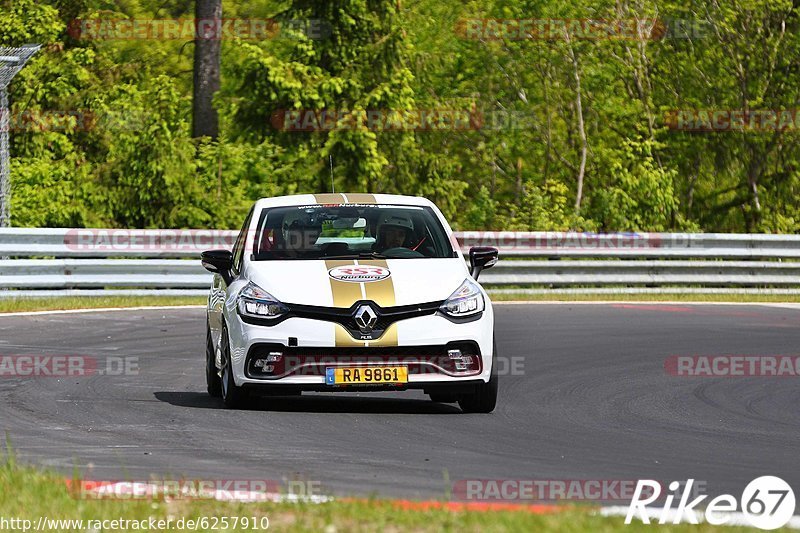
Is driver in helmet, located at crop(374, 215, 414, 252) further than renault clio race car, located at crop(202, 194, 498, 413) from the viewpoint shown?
Yes

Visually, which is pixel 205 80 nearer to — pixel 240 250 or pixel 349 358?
pixel 240 250

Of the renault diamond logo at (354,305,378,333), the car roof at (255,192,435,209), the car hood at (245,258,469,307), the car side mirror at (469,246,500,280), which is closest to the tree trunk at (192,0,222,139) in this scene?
the car roof at (255,192,435,209)

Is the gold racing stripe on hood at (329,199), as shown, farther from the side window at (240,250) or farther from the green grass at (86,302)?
the green grass at (86,302)

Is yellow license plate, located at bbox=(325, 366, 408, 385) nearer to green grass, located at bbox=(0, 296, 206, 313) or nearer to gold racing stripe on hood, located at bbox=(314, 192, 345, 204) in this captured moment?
gold racing stripe on hood, located at bbox=(314, 192, 345, 204)

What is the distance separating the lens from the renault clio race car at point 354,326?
10492 mm

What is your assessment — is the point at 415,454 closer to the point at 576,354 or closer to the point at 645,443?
the point at 645,443

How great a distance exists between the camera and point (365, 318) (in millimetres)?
10477

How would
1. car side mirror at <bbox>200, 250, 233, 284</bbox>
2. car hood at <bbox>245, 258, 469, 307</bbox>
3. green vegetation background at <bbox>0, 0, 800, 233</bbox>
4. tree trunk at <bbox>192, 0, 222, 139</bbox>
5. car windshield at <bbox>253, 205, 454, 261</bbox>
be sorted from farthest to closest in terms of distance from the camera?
1. tree trunk at <bbox>192, 0, 222, 139</bbox>
2. green vegetation background at <bbox>0, 0, 800, 233</bbox>
3. car side mirror at <bbox>200, 250, 233, 284</bbox>
4. car windshield at <bbox>253, 205, 454, 261</bbox>
5. car hood at <bbox>245, 258, 469, 307</bbox>

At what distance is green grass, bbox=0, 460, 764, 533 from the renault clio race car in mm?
3534

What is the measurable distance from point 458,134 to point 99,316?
2089 centimetres

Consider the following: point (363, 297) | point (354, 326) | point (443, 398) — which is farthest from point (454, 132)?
Answer: point (354, 326)

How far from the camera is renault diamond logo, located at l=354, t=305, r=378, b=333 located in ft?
34.3

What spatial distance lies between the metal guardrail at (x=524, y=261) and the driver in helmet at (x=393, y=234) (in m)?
11.0

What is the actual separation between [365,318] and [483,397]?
3.59ft
